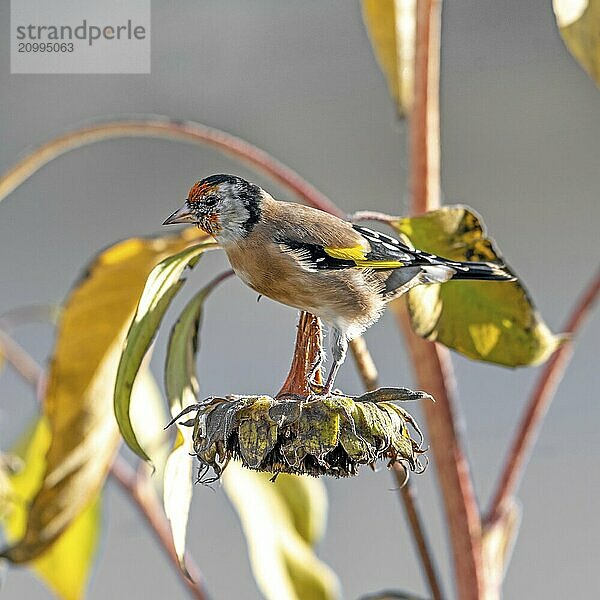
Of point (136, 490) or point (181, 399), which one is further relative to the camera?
point (136, 490)

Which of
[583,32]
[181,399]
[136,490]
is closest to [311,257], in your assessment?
[181,399]

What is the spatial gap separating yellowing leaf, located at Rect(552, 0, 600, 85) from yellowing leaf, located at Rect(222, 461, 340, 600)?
0.47 meters

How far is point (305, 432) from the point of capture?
1.81 ft

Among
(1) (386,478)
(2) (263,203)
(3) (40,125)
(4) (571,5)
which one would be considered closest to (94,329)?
(2) (263,203)

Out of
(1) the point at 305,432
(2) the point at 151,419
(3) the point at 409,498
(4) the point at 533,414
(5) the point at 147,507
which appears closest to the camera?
(1) the point at 305,432

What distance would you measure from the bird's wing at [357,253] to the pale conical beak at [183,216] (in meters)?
0.05

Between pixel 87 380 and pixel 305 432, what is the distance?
0.91 ft

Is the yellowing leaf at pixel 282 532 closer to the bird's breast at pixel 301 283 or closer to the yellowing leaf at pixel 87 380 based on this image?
the yellowing leaf at pixel 87 380

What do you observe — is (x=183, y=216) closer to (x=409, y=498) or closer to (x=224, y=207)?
(x=224, y=207)

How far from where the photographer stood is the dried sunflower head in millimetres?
552

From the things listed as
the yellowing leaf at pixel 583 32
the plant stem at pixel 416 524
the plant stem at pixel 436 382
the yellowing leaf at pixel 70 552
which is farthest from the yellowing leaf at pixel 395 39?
the yellowing leaf at pixel 70 552

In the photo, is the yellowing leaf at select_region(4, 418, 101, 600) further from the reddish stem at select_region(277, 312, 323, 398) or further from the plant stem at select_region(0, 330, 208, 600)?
the reddish stem at select_region(277, 312, 323, 398)

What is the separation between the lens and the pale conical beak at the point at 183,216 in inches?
22.6

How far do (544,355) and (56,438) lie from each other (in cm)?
36
